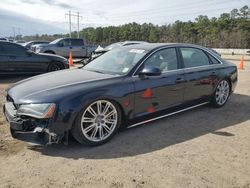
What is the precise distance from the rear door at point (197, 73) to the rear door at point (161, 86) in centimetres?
20

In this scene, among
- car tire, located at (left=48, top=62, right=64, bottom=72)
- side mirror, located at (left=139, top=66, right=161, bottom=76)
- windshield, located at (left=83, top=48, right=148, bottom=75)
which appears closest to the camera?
side mirror, located at (left=139, top=66, right=161, bottom=76)

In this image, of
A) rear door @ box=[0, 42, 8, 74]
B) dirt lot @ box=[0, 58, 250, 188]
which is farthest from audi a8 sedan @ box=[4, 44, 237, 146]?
rear door @ box=[0, 42, 8, 74]

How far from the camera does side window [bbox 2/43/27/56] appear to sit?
31.8ft

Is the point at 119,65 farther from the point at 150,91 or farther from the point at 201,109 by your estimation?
the point at 201,109

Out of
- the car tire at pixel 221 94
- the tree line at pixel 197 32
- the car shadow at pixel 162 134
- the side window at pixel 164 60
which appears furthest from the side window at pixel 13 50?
the tree line at pixel 197 32

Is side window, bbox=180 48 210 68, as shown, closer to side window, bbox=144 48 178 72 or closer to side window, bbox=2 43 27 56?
side window, bbox=144 48 178 72

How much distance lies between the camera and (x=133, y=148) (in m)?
4.01

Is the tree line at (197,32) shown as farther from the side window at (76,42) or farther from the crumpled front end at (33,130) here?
the crumpled front end at (33,130)

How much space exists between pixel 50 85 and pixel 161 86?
1825 millimetres

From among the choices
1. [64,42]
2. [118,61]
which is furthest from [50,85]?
[64,42]

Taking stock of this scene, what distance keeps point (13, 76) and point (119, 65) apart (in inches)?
269

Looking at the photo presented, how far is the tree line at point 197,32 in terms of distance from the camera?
194ft

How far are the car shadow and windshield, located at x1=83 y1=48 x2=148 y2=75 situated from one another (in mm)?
1053

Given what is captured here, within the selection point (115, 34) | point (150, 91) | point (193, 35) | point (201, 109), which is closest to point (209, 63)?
point (201, 109)
